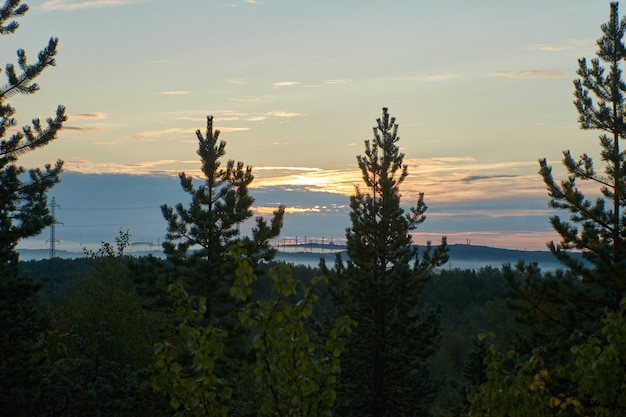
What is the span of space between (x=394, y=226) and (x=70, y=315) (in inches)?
1066

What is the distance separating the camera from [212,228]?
2483 cm

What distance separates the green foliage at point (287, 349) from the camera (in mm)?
6938

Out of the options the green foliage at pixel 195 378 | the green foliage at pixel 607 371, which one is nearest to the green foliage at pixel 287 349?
the green foliage at pixel 195 378

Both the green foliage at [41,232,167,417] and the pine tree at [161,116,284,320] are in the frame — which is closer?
the pine tree at [161,116,284,320]

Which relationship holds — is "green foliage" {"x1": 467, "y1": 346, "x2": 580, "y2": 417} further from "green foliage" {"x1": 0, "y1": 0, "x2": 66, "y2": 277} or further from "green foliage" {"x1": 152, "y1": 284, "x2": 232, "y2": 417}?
"green foliage" {"x1": 0, "y1": 0, "x2": 66, "y2": 277}

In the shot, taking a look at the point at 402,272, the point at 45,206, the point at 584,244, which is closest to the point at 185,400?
the point at 45,206

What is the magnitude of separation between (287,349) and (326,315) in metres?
23.8

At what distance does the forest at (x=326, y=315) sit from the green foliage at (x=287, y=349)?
2 centimetres

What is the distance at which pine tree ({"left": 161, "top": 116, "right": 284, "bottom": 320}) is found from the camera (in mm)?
24406

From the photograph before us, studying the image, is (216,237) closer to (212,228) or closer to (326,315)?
(212,228)

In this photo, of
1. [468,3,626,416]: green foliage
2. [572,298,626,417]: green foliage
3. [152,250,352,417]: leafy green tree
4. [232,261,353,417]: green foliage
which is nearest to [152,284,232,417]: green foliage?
[152,250,352,417]: leafy green tree

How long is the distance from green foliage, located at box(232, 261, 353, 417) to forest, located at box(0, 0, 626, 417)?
0.8 inches

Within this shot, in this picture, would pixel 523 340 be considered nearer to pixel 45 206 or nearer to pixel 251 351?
→ pixel 251 351

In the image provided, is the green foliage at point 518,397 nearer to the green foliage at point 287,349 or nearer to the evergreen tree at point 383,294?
the green foliage at point 287,349
